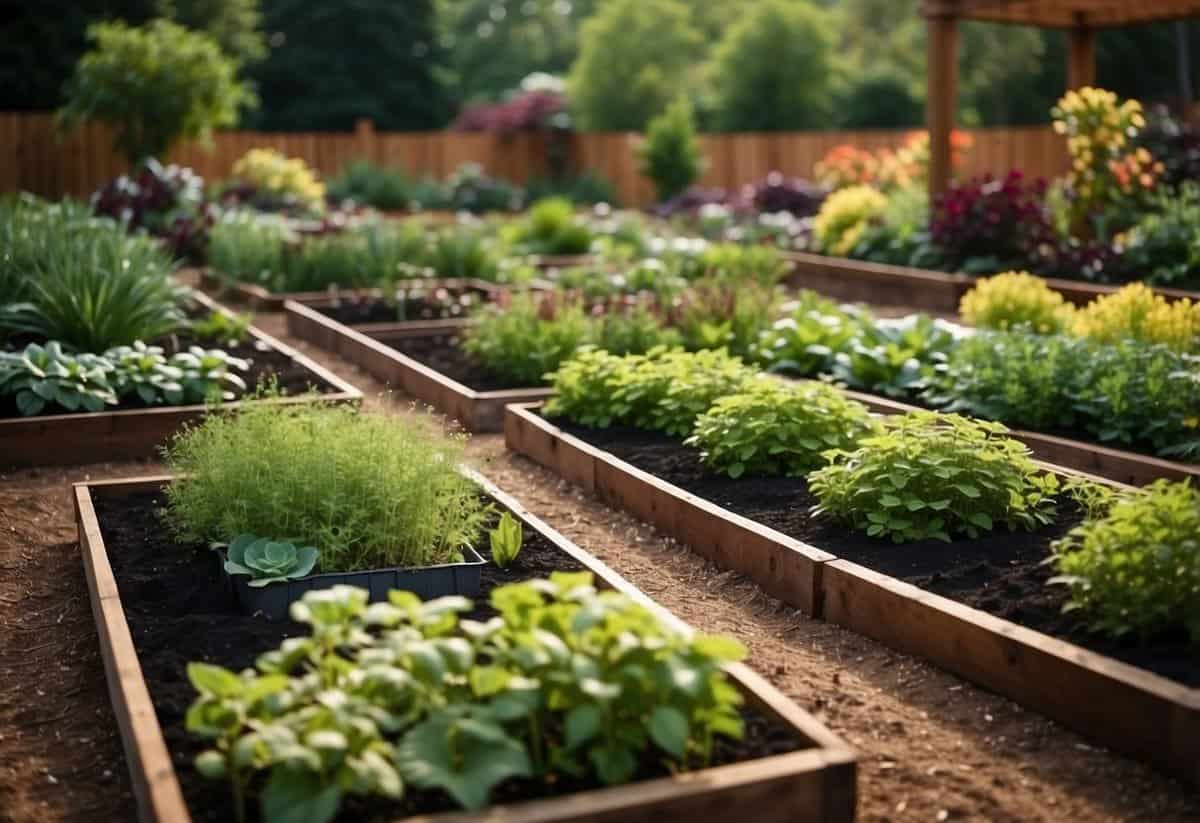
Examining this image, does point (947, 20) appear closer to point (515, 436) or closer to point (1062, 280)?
point (1062, 280)

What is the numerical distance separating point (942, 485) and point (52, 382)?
443cm

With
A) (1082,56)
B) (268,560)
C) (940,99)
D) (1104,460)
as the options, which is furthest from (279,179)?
(268,560)

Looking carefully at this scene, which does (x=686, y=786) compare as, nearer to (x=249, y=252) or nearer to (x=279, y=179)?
(x=249, y=252)

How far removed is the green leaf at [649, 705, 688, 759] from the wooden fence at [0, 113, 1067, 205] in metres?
16.3

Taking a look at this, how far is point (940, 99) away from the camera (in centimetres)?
1268

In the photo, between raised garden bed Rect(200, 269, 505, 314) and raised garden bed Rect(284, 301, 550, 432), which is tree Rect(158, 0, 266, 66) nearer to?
raised garden bed Rect(200, 269, 505, 314)

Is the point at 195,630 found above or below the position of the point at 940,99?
below

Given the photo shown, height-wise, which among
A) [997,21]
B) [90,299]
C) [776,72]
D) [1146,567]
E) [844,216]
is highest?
[776,72]

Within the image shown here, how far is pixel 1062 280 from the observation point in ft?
35.8

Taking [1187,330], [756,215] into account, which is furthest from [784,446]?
[756,215]

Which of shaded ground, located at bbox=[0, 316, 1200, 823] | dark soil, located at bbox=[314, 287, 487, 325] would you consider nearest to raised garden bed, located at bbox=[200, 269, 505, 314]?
dark soil, located at bbox=[314, 287, 487, 325]

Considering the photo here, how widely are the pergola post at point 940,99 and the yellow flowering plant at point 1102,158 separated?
125 cm

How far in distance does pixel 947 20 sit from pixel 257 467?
9726 mm

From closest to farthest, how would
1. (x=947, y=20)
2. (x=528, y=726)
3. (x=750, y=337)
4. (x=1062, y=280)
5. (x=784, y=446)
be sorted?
(x=528, y=726)
(x=784, y=446)
(x=750, y=337)
(x=1062, y=280)
(x=947, y=20)
